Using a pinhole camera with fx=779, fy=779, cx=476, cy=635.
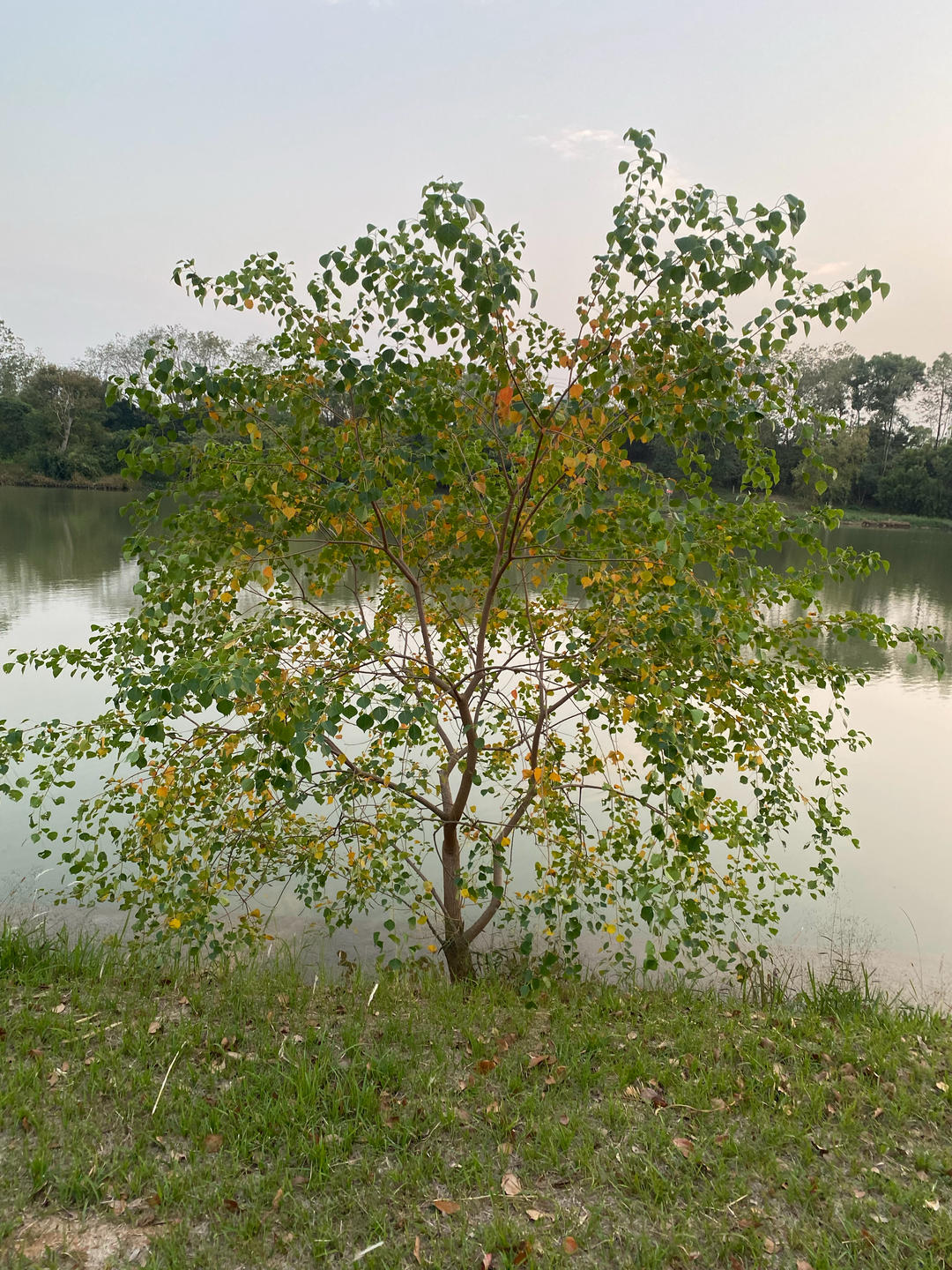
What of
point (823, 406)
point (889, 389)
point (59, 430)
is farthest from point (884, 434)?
point (59, 430)

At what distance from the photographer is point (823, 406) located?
43844 millimetres

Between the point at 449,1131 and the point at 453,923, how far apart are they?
1.79 meters

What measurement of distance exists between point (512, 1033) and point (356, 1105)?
0.92 meters

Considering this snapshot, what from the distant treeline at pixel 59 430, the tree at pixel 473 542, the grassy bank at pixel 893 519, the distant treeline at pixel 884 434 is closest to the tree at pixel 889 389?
the distant treeline at pixel 884 434

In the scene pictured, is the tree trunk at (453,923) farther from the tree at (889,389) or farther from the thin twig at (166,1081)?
the tree at (889,389)

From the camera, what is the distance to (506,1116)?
2.84 metres

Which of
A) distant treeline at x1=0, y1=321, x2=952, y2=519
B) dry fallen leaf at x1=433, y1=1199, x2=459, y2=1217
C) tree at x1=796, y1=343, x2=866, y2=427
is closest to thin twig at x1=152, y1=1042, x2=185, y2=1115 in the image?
dry fallen leaf at x1=433, y1=1199, x2=459, y2=1217

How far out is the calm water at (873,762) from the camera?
559cm

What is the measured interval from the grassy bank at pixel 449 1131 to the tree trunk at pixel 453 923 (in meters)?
0.70

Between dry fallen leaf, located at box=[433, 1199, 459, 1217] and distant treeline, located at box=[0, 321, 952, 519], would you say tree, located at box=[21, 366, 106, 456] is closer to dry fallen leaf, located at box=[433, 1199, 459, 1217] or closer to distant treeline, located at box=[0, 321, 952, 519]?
distant treeline, located at box=[0, 321, 952, 519]

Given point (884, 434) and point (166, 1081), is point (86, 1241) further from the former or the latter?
point (884, 434)

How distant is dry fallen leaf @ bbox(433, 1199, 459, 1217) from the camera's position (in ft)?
7.82

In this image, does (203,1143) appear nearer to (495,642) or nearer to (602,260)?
(495,642)

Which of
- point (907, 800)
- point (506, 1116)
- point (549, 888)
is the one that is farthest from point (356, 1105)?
point (907, 800)
